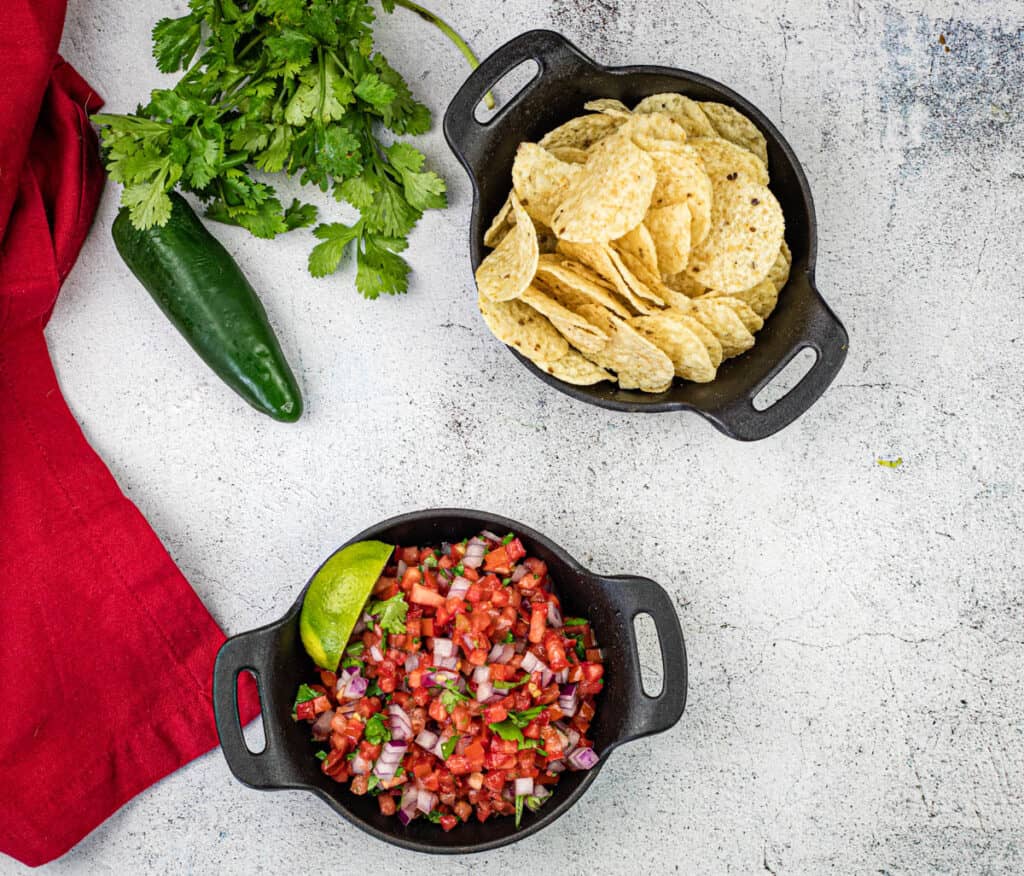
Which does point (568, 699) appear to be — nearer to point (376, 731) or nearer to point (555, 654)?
point (555, 654)

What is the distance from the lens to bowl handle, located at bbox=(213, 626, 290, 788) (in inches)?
76.2

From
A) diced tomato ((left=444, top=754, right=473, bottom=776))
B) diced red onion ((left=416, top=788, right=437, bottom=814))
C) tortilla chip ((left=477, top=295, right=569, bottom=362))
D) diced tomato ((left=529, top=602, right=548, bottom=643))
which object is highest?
tortilla chip ((left=477, top=295, right=569, bottom=362))

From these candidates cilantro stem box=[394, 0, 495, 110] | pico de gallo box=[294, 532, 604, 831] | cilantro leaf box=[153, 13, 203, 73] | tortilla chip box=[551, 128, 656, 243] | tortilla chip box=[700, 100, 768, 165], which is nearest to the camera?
tortilla chip box=[551, 128, 656, 243]

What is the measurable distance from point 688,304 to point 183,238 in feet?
3.73

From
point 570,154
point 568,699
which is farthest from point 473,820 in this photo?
point 570,154

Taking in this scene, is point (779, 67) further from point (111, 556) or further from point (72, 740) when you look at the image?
point (72, 740)

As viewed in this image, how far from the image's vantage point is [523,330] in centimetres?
201

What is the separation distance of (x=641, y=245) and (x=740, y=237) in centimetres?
21

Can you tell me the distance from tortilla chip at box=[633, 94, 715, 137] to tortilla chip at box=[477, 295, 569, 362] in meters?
0.52

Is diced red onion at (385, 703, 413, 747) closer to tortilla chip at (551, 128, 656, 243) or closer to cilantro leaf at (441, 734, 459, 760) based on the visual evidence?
cilantro leaf at (441, 734, 459, 760)

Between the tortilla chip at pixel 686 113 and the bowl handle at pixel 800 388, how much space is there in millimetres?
396

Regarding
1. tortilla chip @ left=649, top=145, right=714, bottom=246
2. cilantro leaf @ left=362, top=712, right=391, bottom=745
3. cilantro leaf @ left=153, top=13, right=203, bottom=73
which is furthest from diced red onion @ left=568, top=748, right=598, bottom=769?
cilantro leaf @ left=153, top=13, right=203, bottom=73

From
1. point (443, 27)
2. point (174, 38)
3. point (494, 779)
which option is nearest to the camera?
point (494, 779)

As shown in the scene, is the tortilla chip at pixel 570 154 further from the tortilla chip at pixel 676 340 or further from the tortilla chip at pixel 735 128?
the tortilla chip at pixel 676 340
